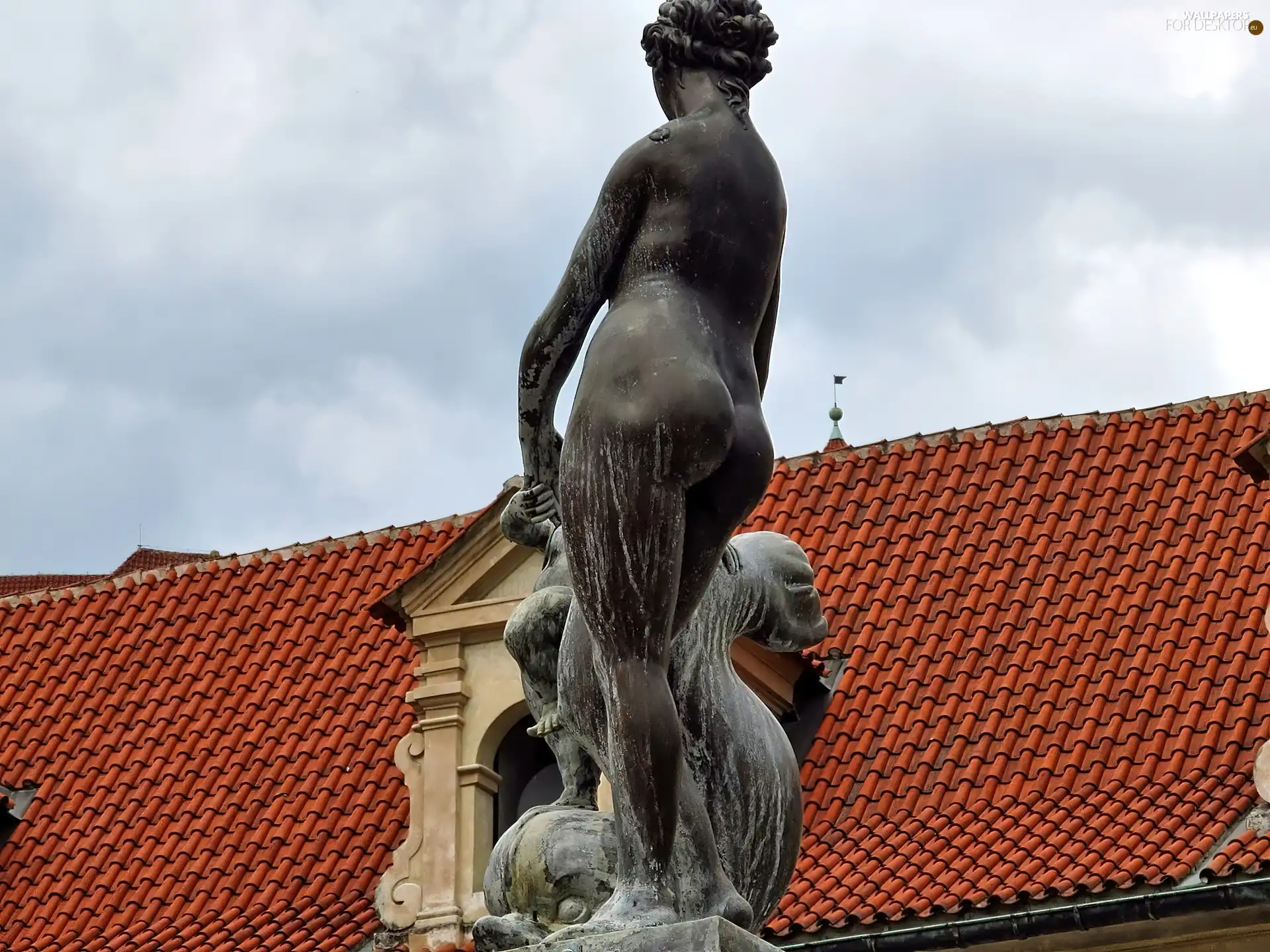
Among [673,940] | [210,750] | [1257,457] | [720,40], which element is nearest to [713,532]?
[673,940]

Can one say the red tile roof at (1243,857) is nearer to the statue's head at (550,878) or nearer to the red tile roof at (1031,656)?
the red tile roof at (1031,656)

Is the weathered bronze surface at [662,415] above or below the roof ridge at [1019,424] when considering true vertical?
below

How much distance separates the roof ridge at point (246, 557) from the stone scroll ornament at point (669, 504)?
18535 mm

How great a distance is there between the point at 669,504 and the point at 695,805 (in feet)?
→ 2.09

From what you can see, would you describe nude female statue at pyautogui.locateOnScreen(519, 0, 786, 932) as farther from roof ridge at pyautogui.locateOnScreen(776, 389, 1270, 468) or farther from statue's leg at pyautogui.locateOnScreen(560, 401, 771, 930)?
roof ridge at pyautogui.locateOnScreen(776, 389, 1270, 468)

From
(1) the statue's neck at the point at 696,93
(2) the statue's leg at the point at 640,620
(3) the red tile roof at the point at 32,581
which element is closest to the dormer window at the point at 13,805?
(3) the red tile roof at the point at 32,581

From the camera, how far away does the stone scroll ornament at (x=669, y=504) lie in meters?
6.19

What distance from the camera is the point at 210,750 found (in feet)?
77.0

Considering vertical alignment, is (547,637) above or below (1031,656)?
below

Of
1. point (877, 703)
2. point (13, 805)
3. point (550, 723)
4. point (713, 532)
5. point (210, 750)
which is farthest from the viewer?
point (13, 805)

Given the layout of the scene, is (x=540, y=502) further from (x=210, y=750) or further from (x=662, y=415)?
(x=210, y=750)

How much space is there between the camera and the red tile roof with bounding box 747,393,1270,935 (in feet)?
58.7

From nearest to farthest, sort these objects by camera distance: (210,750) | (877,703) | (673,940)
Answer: (673,940) → (877,703) → (210,750)

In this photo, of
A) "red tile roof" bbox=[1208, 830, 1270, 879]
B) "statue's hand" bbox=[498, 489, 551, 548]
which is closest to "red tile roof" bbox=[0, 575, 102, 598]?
"red tile roof" bbox=[1208, 830, 1270, 879]
